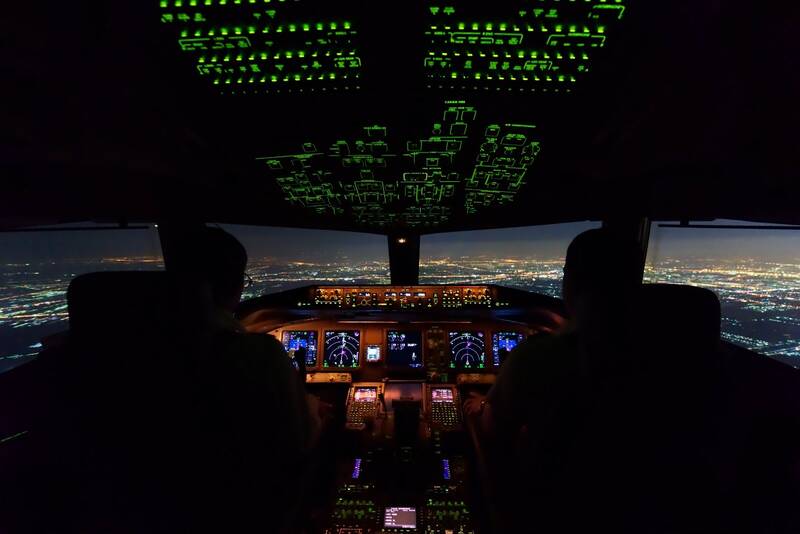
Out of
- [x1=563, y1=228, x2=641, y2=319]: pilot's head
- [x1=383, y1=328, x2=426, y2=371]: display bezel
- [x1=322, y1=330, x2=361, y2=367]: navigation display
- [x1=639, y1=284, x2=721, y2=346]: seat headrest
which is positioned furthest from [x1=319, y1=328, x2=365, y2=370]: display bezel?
[x1=639, y1=284, x2=721, y2=346]: seat headrest

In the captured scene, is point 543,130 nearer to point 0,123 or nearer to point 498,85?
point 498,85

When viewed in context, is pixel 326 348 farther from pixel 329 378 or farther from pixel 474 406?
pixel 474 406

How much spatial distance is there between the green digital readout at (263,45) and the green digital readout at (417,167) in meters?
0.32

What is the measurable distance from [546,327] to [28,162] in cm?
298

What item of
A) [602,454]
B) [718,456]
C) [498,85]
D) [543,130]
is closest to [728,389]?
[718,456]

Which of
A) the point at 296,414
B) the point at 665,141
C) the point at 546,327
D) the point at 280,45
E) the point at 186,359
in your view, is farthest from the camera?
the point at 546,327

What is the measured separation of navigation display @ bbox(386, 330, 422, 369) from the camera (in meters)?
2.46

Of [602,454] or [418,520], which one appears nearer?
[602,454]

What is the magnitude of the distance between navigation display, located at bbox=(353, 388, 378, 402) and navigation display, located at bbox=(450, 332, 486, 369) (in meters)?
0.58

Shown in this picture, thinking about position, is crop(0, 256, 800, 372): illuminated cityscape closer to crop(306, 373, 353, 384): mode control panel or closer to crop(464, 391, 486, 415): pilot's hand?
crop(306, 373, 353, 384): mode control panel

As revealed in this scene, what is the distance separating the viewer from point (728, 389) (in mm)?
1026

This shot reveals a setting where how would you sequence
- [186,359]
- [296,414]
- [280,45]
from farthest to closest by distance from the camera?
[296,414] < [186,359] < [280,45]

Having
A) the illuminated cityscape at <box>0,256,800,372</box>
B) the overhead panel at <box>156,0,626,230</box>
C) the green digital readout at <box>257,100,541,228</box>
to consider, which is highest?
the overhead panel at <box>156,0,626,230</box>

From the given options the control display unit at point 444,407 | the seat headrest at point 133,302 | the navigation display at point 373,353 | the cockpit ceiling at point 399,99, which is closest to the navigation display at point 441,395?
the control display unit at point 444,407
